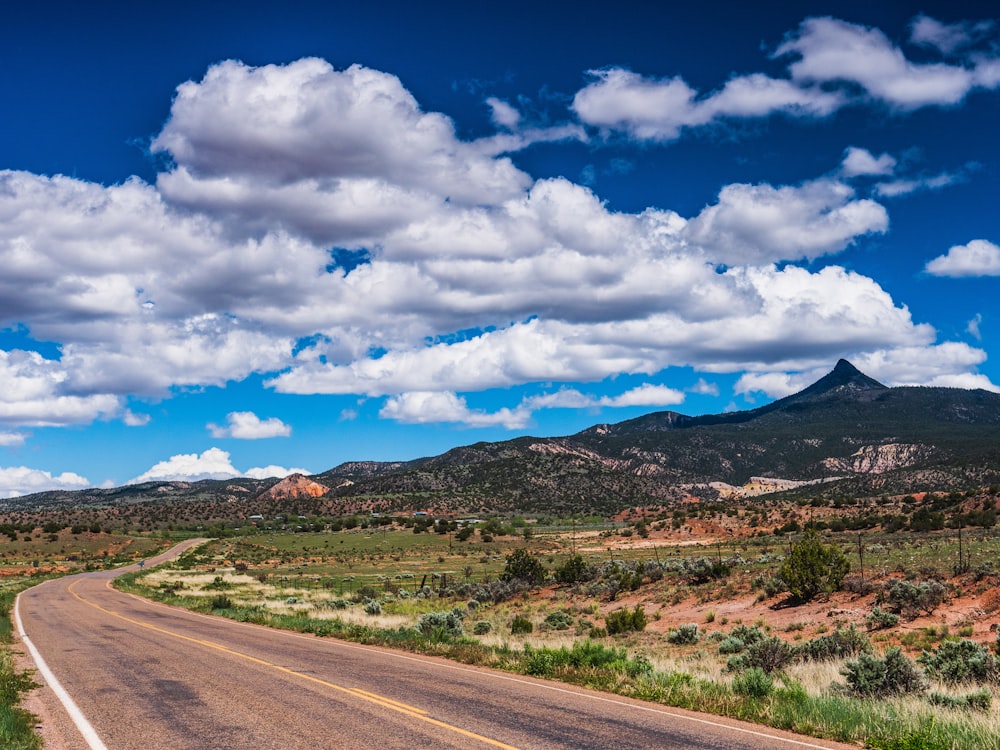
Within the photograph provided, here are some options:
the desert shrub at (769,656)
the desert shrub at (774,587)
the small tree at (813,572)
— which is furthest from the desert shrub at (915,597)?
the desert shrub at (769,656)

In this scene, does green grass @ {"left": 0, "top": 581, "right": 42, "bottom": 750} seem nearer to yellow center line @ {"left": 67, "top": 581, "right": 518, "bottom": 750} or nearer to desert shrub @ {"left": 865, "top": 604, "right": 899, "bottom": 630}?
yellow center line @ {"left": 67, "top": 581, "right": 518, "bottom": 750}

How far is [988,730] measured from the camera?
384 inches

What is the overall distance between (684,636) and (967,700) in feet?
47.3

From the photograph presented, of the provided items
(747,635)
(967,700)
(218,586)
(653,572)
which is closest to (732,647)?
(747,635)

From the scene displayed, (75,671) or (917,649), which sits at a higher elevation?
(75,671)

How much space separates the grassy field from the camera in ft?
39.0

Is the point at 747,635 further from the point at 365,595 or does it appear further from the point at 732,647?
the point at 365,595

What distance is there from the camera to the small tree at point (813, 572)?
29641mm

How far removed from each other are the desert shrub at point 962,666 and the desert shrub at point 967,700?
8.92 ft

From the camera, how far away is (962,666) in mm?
15984

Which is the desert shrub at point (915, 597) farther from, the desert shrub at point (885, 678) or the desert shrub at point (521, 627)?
the desert shrub at point (521, 627)

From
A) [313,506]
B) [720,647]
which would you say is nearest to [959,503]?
[720,647]

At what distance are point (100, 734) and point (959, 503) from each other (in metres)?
86.3

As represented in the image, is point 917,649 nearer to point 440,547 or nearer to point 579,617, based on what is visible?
point 579,617
